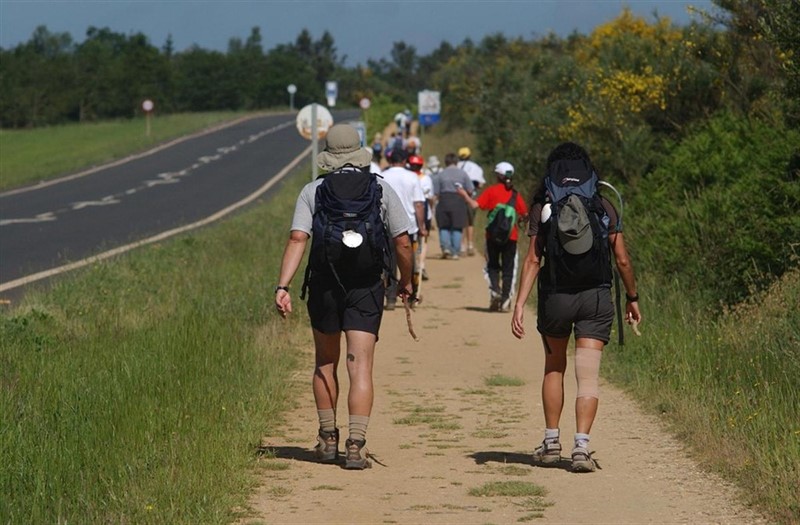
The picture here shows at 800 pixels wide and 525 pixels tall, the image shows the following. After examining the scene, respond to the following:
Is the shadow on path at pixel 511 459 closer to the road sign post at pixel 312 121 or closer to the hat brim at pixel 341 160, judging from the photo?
the hat brim at pixel 341 160

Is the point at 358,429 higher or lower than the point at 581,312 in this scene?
lower

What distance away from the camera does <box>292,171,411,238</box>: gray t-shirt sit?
27.7 ft

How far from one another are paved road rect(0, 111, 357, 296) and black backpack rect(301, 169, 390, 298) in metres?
11.6

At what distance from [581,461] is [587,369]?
51 cm

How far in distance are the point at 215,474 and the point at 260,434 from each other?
1.65 m

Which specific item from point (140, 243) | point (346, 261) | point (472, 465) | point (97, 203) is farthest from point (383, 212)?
point (97, 203)

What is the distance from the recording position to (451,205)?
24.0m

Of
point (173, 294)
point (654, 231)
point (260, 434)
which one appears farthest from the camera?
point (654, 231)

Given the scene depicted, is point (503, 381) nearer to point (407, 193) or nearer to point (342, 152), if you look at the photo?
point (342, 152)

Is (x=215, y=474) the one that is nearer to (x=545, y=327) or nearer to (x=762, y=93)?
(x=545, y=327)

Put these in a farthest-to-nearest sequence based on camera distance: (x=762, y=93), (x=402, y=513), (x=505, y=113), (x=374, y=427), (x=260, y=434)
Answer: (x=505, y=113)
(x=762, y=93)
(x=374, y=427)
(x=260, y=434)
(x=402, y=513)

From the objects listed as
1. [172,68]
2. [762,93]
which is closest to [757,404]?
[762,93]

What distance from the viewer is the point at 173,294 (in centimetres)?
1586

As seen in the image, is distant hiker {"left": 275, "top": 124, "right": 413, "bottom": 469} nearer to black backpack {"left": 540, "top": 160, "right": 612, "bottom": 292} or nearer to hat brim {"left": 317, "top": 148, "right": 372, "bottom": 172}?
hat brim {"left": 317, "top": 148, "right": 372, "bottom": 172}
